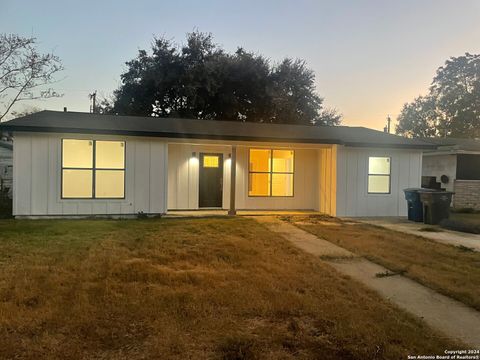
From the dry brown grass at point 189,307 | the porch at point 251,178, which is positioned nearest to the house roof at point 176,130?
the porch at point 251,178

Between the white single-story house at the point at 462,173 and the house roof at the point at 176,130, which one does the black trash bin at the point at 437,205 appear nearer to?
the house roof at the point at 176,130

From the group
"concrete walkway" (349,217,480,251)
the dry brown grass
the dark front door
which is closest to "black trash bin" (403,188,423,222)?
"concrete walkway" (349,217,480,251)

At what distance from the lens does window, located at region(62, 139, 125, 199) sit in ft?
34.4

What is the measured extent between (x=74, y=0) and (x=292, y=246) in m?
12.1

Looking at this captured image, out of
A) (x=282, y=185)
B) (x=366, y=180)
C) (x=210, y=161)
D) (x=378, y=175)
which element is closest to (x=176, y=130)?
(x=210, y=161)

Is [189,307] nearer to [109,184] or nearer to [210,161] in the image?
[109,184]

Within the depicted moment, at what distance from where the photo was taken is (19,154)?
33.0 feet

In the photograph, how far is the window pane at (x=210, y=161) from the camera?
1286cm

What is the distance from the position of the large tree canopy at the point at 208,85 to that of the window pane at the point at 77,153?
1336 cm

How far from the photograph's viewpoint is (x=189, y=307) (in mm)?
3953

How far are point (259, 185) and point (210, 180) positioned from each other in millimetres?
1733

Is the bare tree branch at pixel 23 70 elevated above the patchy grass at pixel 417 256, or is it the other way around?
the bare tree branch at pixel 23 70

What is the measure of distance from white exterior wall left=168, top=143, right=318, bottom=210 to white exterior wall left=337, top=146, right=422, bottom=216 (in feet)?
5.26

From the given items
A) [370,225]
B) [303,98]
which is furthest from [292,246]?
[303,98]
